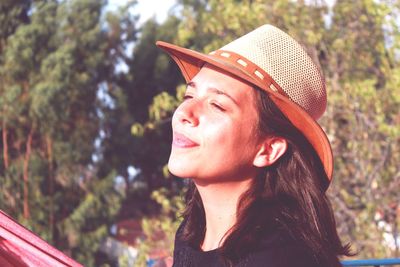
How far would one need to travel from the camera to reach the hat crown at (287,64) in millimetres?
1614

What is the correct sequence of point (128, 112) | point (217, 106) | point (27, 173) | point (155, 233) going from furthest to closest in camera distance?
point (128, 112) < point (27, 173) < point (155, 233) < point (217, 106)

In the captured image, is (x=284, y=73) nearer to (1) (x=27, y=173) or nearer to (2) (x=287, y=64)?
(2) (x=287, y=64)

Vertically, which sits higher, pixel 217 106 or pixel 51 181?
pixel 217 106

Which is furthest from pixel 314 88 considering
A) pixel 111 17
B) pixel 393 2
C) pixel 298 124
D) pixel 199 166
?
pixel 111 17

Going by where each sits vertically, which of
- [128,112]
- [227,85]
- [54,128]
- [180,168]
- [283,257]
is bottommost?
[128,112]

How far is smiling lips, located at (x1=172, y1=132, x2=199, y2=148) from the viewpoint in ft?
5.11

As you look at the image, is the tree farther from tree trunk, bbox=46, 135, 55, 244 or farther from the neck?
the neck

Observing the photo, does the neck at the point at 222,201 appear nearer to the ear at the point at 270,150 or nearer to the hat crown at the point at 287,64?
the ear at the point at 270,150

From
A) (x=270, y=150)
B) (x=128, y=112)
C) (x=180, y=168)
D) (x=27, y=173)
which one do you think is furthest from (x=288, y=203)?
(x=128, y=112)

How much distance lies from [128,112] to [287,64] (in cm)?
1672

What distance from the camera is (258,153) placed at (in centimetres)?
162

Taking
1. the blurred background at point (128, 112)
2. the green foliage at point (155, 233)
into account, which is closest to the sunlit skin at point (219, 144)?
the blurred background at point (128, 112)

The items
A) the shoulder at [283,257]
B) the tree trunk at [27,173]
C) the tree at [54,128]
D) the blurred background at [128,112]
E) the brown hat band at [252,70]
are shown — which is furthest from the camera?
the tree at [54,128]

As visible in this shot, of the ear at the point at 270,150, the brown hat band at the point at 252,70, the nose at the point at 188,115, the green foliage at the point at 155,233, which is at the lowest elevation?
the green foliage at the point at 155,233
